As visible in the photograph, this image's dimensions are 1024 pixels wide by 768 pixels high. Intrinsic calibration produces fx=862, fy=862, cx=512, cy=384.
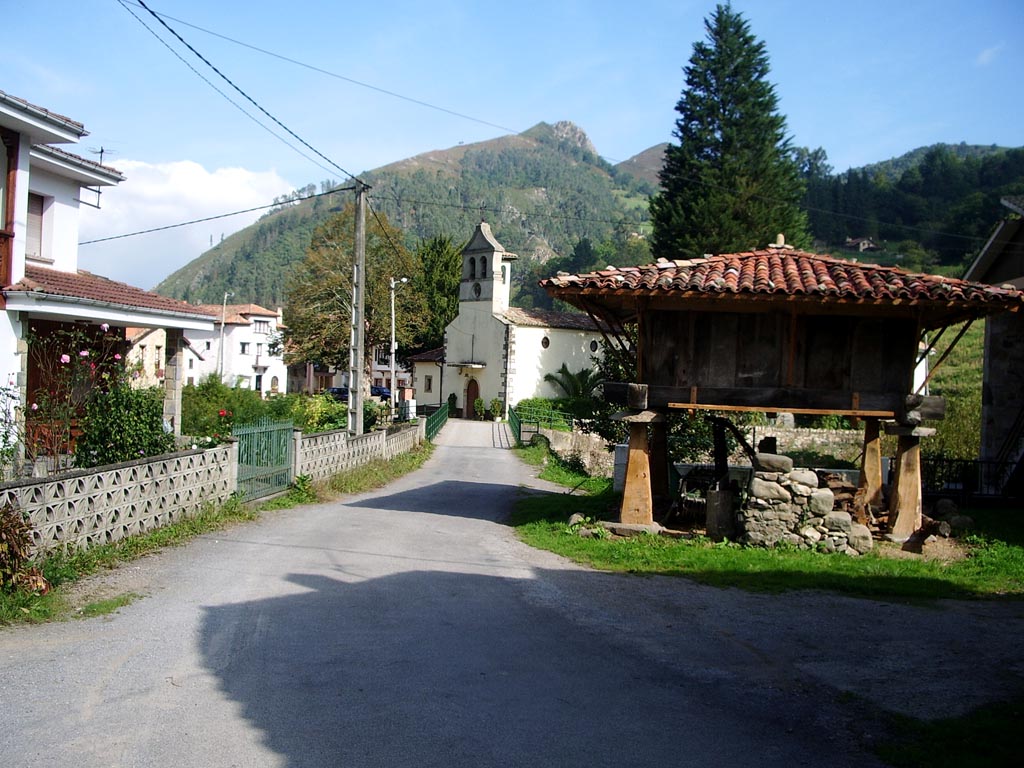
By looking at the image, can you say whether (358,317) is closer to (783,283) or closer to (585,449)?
(783,283)

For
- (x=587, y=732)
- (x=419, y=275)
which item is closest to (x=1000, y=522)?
(x=587, y=732)

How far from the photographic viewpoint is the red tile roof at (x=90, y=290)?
14.1m

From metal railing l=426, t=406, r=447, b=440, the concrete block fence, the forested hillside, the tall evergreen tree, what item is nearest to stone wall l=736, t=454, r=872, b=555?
the concrete block fence

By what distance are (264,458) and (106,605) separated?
26.3ft

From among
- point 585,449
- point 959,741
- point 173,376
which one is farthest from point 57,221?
point 585,449

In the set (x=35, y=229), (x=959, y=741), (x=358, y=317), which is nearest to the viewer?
(x=959, y=741)

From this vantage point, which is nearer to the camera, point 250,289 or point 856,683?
Result: point 856,683

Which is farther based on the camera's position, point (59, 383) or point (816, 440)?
point (816, 440)

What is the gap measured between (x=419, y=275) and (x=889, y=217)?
7164 centimetres

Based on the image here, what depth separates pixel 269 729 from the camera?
5348 millimetres

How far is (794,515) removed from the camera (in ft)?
41.1

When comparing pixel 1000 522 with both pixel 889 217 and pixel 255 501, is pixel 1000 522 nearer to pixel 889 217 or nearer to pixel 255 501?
pixel 255 501

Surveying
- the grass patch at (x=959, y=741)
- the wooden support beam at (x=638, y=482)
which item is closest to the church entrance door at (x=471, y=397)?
the wooden support beam at (x=638, y=482)

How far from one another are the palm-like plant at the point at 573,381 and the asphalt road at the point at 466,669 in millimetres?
39972
